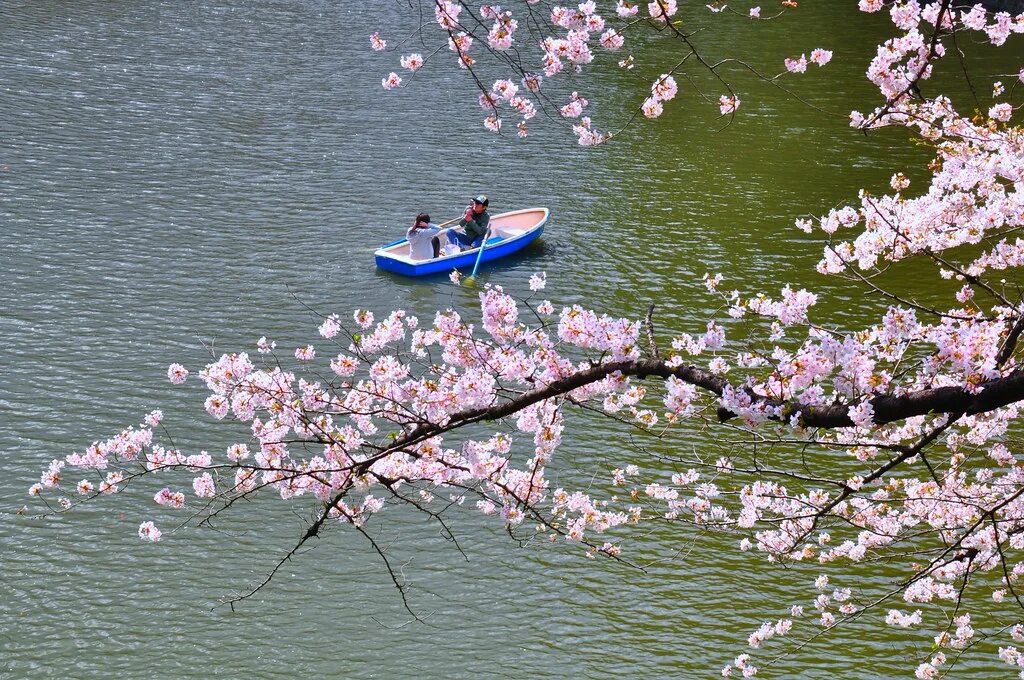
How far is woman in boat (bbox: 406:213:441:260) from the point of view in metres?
15.6

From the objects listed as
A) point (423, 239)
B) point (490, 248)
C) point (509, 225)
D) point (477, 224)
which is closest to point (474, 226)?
point (477, 224)

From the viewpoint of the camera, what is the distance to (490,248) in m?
16.3

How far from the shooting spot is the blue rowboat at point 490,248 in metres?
15.6

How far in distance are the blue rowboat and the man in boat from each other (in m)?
0.15

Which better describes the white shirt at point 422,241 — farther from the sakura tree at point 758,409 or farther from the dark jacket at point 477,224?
the sakura tree at point 758,409

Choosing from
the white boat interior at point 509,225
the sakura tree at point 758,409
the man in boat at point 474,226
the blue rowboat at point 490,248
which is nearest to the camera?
the sakura tree at point 758,409

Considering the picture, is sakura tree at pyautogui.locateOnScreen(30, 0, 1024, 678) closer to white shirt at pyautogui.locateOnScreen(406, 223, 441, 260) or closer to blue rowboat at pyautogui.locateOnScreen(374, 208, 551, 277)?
blue rowboat at pyautogui.locateOnScreen(374, 208, 551, 277)

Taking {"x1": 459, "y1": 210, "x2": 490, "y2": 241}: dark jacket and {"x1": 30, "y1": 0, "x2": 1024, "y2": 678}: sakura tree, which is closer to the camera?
{"x1": 30, "y1": 0, "x2": 1024, "y2": 678}: sakura tree

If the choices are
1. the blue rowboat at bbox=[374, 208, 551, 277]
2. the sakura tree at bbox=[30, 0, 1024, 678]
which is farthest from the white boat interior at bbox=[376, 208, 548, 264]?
the sakura tree at bbox=[30, 0, 1024, 678]

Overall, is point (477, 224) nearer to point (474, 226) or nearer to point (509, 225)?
point (474, 226)

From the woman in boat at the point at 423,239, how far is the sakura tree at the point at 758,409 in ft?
9.05

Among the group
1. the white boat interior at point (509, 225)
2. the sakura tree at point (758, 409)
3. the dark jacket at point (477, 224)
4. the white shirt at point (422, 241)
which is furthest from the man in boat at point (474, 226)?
the sakura tree at point (758, 409)

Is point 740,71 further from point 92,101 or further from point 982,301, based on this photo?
point 92,101

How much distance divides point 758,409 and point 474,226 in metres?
12.1
